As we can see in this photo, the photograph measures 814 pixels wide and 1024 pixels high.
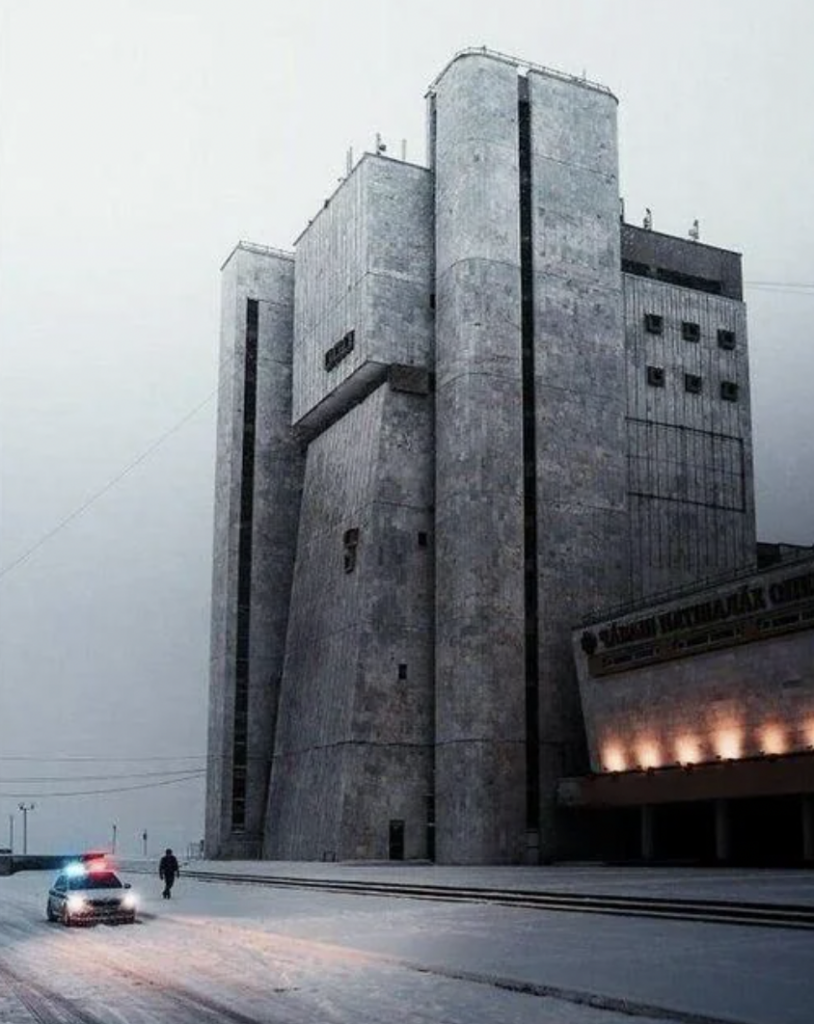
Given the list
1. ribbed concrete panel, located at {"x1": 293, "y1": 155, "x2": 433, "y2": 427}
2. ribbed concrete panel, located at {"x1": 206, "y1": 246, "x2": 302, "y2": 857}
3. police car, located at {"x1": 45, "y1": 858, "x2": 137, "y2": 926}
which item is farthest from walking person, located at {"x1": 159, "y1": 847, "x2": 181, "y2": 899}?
ribbed concrete panel, located at {"x1": 206, "y1": 246, "x2": 302, "y2": 857}

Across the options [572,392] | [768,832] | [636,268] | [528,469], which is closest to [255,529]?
[528,469]

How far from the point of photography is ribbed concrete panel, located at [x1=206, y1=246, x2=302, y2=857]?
82.4 metres

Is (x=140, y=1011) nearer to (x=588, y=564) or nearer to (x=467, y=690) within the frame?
(x=467, y=690)

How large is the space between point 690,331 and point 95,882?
55357 millimetres

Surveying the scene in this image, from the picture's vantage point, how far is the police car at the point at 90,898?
3028cm

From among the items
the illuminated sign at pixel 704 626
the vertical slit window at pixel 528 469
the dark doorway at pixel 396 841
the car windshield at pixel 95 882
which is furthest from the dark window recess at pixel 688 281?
the car windshield at pixel 95 882

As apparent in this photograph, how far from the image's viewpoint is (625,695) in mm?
61594

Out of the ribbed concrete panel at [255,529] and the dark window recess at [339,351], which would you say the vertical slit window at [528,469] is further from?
the ribbed concrete panel at [255,529]

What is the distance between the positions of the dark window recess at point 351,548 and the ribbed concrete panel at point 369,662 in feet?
0.84

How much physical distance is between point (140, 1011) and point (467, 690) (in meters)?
51.4

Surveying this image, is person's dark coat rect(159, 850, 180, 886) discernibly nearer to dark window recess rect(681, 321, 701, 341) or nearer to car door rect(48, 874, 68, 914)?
car door rect(48, 874, 68, 914)

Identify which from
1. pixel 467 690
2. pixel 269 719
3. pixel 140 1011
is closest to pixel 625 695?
pixel 467 690

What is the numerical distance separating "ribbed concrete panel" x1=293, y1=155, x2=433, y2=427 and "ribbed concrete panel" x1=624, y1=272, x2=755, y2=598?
40.2ft

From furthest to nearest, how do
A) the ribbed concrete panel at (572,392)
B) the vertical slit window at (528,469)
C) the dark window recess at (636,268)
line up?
the dark window recess at (636,268) → the ribbed concrete panel at (572,392) → the vertical slit window at (528,469)
